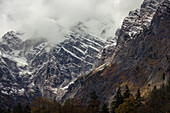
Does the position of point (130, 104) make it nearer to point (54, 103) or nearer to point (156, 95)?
point (156, 95)

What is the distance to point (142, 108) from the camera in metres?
77.8

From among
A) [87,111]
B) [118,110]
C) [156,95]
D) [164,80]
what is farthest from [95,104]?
[164,80]

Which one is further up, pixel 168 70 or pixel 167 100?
pixel 168 70

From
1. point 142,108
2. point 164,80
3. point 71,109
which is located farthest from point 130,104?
point 164,80

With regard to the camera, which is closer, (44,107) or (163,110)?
(163,110)

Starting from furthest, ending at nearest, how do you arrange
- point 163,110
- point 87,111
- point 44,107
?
point 44,107 → point 87,111 → point 163,110

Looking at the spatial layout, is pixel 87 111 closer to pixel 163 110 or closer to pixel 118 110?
pixel 118 110

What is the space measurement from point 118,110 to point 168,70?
118578 millimetres

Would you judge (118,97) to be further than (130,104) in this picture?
Yes

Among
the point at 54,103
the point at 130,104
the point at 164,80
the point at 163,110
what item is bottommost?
the point at 163,110

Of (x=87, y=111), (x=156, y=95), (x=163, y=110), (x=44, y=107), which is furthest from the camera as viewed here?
(x=44, y=107)

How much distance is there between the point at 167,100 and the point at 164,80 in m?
118

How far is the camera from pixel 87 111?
331 ft

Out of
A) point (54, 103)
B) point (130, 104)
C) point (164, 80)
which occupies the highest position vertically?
point (164, 80)
